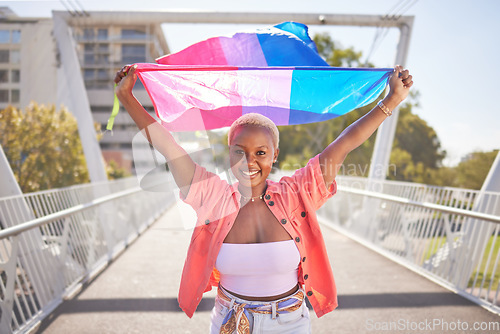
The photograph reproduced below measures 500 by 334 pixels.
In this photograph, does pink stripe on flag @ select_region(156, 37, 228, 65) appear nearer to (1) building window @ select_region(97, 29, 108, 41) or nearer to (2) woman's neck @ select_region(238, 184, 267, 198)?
(2) woman's neck @ select_region(238, 184, 267, 198)

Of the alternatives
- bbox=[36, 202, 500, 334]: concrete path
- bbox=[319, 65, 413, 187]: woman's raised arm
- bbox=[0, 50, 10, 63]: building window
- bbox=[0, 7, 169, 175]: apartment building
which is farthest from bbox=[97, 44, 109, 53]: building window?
bbox=[319, 65, 413, 187]: woman's raised arm

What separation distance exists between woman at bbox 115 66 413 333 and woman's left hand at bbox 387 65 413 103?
379 mm

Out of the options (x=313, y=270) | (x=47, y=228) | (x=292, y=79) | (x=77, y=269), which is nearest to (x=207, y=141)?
(x=292, y=79)

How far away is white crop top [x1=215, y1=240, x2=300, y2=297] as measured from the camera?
78.9 inches

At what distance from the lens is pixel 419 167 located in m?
20.9

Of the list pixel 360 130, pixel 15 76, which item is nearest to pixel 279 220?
pixel 360 130

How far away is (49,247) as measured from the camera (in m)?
5.28

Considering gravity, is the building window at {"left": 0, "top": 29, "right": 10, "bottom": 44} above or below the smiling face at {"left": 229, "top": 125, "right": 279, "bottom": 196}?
above

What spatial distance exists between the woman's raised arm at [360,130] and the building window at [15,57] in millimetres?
36433

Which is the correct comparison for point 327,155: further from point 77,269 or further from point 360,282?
point 77,269

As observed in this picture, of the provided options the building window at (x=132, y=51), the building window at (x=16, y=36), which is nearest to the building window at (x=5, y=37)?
the building window at (x=16, y=36)

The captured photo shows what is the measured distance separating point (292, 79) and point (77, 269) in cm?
477

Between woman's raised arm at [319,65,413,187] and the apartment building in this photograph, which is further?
the apartment building

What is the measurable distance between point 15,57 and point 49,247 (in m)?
34.1
